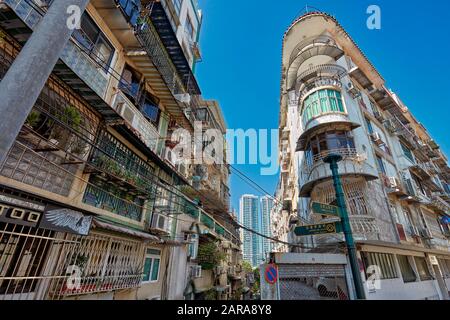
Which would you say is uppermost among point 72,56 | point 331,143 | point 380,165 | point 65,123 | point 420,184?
point 420,184

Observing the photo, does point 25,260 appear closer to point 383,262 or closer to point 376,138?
point 383,262

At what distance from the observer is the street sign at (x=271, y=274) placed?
21.6ft

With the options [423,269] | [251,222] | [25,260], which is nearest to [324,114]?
[423,269]

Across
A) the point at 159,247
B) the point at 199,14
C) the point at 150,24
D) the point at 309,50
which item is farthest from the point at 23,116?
the point at 199,14

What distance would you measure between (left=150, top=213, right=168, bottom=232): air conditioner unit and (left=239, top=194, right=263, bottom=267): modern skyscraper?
86.6 meters

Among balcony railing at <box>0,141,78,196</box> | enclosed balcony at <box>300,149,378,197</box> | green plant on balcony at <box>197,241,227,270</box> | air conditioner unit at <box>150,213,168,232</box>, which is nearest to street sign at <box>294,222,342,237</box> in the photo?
enclosed balcony at <box>300,149,378,197</box>

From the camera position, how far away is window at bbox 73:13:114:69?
6785 mm

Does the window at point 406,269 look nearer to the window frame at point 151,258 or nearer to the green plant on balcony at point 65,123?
the window frame at point 151,258

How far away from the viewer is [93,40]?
7.40 m

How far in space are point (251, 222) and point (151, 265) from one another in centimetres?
8903

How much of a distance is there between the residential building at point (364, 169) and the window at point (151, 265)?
6716mm

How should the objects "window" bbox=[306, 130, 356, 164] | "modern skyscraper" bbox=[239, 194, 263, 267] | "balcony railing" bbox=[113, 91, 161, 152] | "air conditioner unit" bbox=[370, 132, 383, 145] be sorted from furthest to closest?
"modern skyscraper" bbox=[239, 194, 263, 267], "air conditioner unit" bbox=[370, 132, 383, 145], "window" bbox=[306, 130, 356, 164], "balcony railing" bbox=[113, 91, 161, 152]

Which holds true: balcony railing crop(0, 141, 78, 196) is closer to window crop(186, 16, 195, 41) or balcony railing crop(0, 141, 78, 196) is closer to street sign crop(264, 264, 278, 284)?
street sign crop(264, 264, 278, 284)
